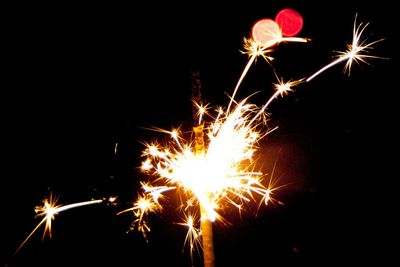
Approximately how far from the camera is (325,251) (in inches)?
327

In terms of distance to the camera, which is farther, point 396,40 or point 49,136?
point 49,136

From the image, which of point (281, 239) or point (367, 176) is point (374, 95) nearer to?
point (367, 176)

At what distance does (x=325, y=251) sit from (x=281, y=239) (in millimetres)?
1358

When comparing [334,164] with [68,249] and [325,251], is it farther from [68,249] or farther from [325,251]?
[68,249]

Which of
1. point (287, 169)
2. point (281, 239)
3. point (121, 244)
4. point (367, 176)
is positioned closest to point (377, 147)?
point (367, 176)

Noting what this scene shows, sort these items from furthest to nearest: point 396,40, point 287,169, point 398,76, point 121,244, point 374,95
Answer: point 121,244, point 287,169, point 374,95, point 398,76, point 396,40

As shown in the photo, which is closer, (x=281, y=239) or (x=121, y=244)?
(x=281, y=239)

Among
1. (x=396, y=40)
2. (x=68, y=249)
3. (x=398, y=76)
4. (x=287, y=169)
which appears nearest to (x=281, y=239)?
(x=287, y=169)

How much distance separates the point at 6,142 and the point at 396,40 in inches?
410

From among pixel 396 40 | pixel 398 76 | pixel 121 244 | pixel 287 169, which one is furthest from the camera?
pixel 121 244

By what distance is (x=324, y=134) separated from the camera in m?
8.57

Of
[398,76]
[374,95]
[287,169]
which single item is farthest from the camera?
[287,169]

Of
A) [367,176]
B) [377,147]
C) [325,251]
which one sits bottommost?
[325,251]

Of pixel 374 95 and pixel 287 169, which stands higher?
pixel 374 95
